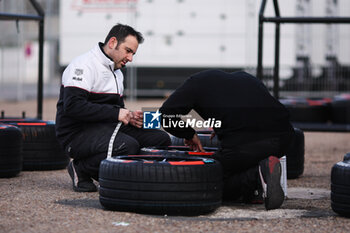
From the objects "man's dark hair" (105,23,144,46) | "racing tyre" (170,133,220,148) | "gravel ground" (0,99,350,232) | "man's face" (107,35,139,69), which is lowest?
"gravel ground" (0,99,350,232)

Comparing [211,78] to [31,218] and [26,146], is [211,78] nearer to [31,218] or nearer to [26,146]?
[31,218]

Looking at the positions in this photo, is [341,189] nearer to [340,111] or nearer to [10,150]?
[10,150]

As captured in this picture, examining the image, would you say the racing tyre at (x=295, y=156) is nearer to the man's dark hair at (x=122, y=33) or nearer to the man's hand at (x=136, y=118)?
the man's hand at (x=136, y=118)

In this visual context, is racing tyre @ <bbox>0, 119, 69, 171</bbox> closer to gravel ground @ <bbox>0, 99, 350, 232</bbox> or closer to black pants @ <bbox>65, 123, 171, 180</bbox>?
gravel ground @ <bbox>0, 99, 350, 232</bbox>

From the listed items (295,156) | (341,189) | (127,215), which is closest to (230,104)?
(341,189)

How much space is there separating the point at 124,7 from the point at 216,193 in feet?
45.9

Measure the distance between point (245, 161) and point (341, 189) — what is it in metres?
0.69

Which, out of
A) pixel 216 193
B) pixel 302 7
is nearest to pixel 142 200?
pixel 216 193

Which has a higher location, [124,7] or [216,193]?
[124,7]

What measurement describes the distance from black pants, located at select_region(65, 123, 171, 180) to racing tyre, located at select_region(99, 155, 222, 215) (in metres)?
0.72

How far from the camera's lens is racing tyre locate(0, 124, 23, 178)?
243 inches

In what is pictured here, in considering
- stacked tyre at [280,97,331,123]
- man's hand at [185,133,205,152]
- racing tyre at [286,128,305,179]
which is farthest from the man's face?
stacked tyre at [280,97,331,123]

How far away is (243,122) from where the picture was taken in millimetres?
4738

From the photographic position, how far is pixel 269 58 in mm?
17578
